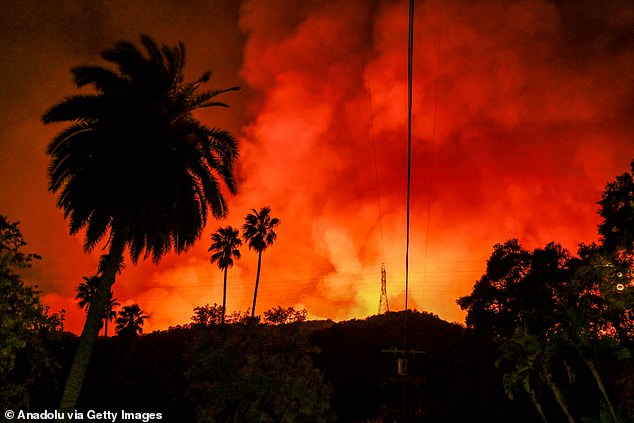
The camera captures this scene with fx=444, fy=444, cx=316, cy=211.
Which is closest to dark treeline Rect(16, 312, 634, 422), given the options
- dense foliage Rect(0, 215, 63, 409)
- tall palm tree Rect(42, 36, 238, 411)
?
dense foliage Rect(0, 215, 63, 409)

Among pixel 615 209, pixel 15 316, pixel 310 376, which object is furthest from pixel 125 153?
pixel 615 209

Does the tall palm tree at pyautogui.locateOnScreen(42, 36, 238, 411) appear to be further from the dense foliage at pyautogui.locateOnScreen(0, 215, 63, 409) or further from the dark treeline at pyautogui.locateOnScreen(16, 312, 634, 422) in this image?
the dark treeline at pyautogui.locateOnScreen(16, 312, 634, 422)

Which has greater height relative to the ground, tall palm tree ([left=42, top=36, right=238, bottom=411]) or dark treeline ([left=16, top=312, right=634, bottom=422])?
tall palm tree ([left=42, top=36, right=238, bottom=411])

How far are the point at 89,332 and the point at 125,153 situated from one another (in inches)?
269

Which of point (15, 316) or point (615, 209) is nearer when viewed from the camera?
point (15, 316)

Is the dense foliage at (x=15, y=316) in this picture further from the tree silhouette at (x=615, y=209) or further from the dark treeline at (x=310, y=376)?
the tree silhouette at (x=615, y=209)

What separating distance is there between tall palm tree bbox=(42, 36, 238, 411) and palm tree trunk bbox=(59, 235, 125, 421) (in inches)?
1.5

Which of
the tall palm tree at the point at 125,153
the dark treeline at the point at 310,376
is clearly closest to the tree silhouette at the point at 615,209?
the dark treeline at the point at 310,376

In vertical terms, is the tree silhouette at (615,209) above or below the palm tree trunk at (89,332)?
above

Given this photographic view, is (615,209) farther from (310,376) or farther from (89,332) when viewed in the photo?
(89,332)

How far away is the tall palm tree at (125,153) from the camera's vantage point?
56.5ft

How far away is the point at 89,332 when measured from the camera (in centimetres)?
1656

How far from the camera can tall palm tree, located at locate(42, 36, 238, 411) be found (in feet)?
56.5

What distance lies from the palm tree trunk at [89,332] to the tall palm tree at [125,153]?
4cm
